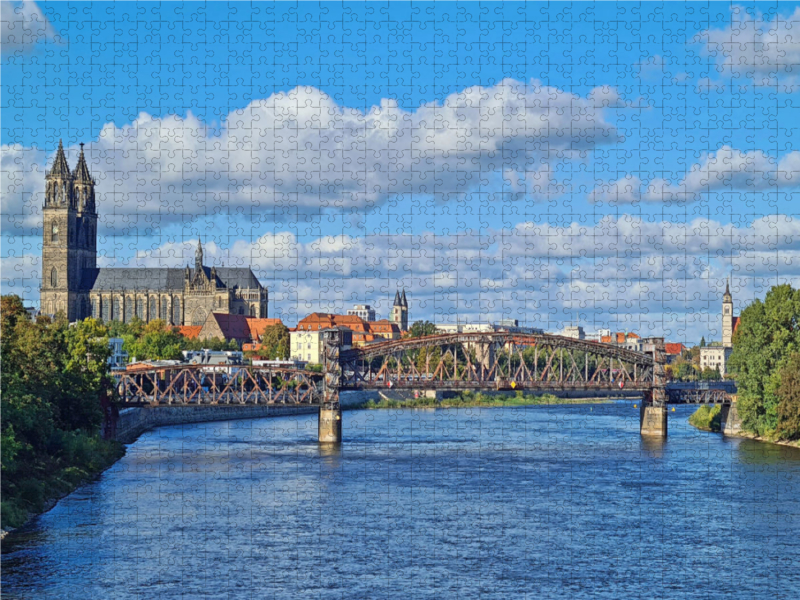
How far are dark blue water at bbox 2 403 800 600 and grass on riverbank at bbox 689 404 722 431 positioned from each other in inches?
682

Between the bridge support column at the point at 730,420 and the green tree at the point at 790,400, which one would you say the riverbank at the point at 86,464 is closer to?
the green tree at the point at 790,400

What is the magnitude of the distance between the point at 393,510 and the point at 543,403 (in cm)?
8838

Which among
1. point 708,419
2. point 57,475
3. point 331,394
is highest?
point 331,394

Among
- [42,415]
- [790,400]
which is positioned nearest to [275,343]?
[790,400]

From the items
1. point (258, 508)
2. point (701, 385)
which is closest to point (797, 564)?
point (258, 508)

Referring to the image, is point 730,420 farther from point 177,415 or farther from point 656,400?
point 177,415

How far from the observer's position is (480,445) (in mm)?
76750

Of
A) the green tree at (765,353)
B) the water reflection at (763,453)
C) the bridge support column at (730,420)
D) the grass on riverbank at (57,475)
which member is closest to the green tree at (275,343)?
the bridge support column at (730,420)

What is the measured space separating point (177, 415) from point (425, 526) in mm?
60243

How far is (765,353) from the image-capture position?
3125 inches

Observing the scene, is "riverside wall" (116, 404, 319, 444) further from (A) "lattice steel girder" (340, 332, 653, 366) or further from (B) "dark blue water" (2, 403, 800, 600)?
(A) "lattice steel girder" (340, 332, 653, 366)

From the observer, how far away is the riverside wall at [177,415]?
8269cm

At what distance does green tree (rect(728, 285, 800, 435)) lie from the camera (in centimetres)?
7769

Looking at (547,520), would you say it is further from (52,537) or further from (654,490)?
(52,537)
